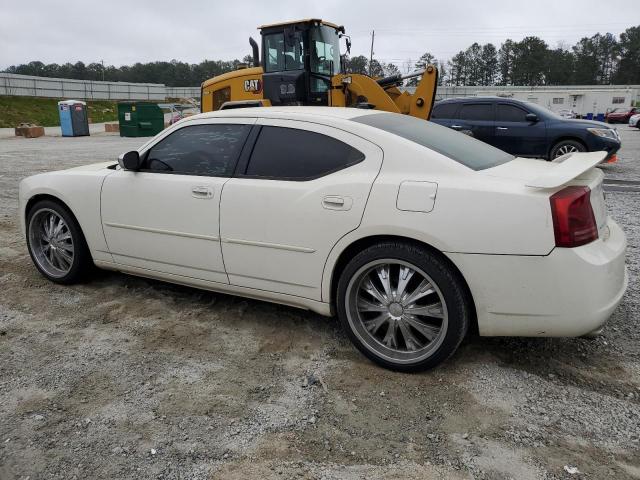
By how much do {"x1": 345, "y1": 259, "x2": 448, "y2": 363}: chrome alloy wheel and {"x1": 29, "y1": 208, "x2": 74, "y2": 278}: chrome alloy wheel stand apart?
2.64 metres

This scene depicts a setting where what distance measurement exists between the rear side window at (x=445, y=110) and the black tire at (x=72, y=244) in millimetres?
9517

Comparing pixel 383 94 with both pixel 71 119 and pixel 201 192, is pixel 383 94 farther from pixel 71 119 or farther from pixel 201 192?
pixel 71 119

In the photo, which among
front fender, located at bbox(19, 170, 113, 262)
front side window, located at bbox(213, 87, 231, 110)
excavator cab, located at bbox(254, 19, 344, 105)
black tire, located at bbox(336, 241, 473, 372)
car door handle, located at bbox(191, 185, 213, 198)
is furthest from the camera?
front side window, located at bbox(213, 87, 231, 110)

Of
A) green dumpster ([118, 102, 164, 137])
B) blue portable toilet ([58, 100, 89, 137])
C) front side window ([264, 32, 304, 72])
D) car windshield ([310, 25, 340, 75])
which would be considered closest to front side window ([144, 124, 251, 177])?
front side window ([264, 32, 304, 72])

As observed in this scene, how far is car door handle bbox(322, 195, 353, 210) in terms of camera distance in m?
3.09

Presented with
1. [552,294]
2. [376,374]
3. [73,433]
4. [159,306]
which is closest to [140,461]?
[73,433]

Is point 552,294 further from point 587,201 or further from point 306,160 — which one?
point 306,160

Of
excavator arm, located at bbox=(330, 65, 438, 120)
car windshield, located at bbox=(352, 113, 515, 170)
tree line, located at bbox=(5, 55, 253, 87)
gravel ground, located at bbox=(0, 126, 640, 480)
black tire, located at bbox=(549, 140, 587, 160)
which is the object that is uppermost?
tree line, located at bbox=(5, 55, 253, 87)

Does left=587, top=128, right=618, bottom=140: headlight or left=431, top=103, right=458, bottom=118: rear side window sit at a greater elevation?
left=431, top=103, right=458, bottom=118: rear side window

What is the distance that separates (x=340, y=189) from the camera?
314 centimetres

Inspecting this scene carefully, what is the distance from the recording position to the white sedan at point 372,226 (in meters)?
2.71

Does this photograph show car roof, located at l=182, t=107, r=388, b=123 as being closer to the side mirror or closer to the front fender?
the side mirror

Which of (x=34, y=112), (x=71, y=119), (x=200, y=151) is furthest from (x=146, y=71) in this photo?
(x=200, y=151)

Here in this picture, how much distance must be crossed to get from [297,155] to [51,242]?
250cm
